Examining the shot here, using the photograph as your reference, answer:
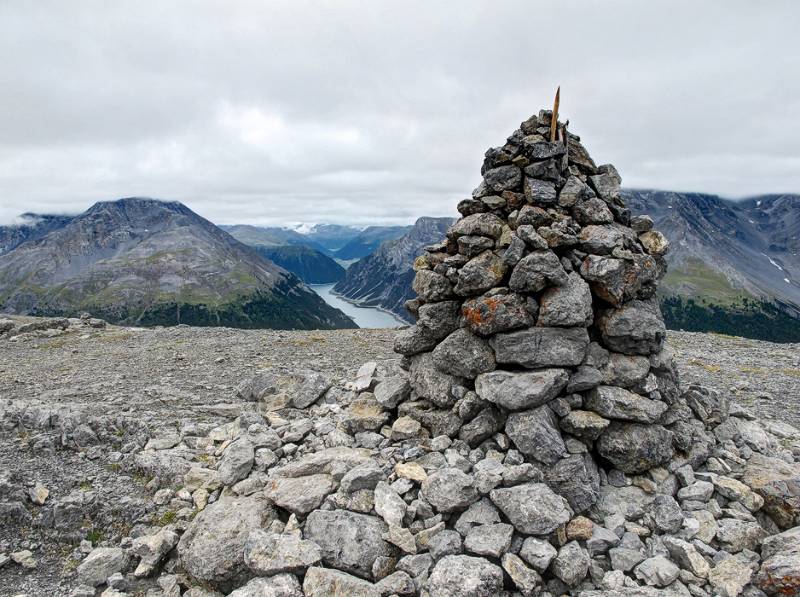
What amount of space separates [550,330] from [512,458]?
4234 mm

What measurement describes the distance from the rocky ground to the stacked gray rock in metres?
1.42

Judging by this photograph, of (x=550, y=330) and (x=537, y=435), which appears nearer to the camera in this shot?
(x=537, y=435)

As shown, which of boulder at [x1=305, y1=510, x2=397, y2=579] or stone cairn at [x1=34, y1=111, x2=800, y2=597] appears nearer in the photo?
stone cairn at [x1=34, y1=111, x2=800, y2=597]

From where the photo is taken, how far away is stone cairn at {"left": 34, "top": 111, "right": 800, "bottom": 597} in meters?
10.9

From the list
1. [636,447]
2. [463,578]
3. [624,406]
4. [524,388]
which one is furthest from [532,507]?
[624,406]

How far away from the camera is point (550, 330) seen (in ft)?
48.3

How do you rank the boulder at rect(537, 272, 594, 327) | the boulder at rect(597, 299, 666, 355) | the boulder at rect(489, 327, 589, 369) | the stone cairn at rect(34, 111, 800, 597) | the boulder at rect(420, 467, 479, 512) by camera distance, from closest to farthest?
the stone cairn at rect(34, 111, 800, 597) → the boulder at rect(420, 467, 479, 512) → the boulder at rect(489, 327, 589, 369) → the boulder at rect(537, 272, 594, 327) → the boulder at rect(597, 299, 666, 355)

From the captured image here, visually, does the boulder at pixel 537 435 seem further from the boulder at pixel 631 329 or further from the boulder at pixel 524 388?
the boulder at pixel 631 329

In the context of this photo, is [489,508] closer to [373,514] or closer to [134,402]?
[373,514]

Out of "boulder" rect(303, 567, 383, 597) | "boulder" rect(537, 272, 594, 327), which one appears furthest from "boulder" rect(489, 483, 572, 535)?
"boulder" rect(537, 272, 594, 327)

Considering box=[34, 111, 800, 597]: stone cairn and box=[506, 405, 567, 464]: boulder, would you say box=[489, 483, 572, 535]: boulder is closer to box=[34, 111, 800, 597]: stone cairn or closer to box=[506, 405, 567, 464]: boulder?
box=[34, 111, 800, 597]: stone cairn

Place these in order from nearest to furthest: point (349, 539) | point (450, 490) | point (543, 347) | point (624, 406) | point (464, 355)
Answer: point (349, 539) → point (450, 490) → point (624, 406) → point (543, 347) → point (464, 355)

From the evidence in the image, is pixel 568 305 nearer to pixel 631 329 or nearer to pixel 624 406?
pixel 631 329

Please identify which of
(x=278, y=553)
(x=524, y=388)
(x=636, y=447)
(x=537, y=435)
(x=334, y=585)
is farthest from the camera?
(x=524, y=388)
